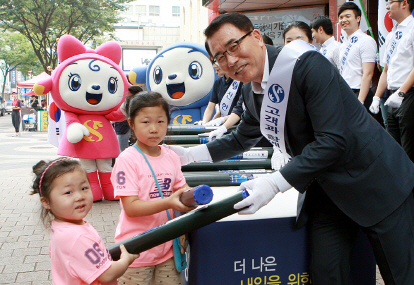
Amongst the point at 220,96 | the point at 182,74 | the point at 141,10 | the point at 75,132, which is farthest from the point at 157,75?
the point at 141,10

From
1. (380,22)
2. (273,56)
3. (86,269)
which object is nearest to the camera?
(86,269)

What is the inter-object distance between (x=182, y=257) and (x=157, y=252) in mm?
134

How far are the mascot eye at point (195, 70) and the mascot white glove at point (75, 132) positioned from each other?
5.24 feet

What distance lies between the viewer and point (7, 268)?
9.82 ft

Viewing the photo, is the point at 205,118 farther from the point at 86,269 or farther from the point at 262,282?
the point at 86,269

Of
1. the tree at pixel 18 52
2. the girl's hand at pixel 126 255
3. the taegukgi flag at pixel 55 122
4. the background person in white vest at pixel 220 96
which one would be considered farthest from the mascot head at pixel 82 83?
the tree at pixel 18 52

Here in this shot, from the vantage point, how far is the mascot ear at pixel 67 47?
16.1 feet

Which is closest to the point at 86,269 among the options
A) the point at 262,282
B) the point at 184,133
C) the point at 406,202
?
the point at 262,282

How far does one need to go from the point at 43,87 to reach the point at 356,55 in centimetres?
367

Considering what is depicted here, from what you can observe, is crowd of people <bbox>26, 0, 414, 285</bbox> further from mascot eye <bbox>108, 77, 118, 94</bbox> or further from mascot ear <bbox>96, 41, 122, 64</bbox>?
mascot ear <bbox>96, 41, 122, 64</bbox>

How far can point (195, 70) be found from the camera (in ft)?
17.4

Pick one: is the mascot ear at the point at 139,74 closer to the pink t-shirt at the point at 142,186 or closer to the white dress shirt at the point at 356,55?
the white dress shirt at the point at 356,55

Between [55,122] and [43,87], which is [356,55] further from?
[55,122]

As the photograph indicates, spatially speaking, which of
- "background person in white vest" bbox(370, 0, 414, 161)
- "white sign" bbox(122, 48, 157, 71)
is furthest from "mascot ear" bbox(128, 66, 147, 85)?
"white sign" bbox(122, 48, 157, 71)
